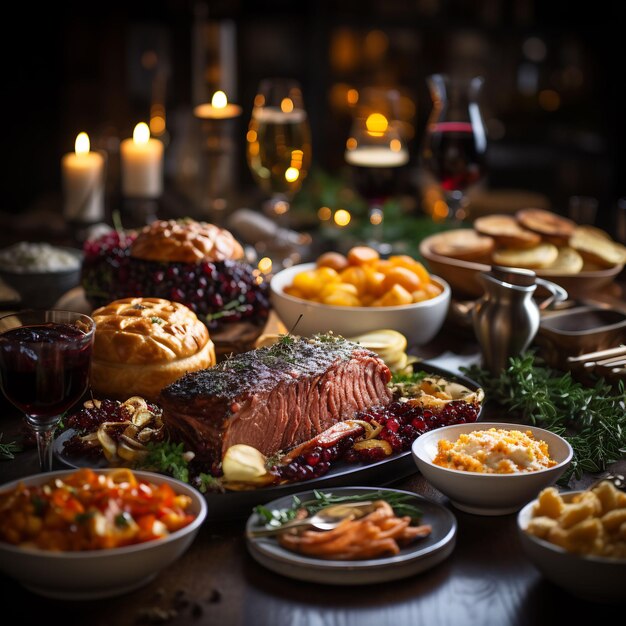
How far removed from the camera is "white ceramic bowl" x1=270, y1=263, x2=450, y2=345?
2.76 meters

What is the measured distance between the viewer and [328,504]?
1.80 meters

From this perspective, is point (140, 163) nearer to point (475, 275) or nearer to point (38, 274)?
point (38, 274)

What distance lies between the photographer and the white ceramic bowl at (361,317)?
2.76 m

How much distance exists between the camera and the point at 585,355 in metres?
2.69

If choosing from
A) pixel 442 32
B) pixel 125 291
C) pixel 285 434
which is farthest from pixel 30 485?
pixel 442 32

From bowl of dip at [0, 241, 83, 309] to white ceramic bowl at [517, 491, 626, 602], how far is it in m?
2.04

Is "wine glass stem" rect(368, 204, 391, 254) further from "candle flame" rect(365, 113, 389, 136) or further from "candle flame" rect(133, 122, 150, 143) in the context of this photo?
"candle flame" rect(133, 122, 150, 143)

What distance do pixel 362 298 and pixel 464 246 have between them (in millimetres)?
715

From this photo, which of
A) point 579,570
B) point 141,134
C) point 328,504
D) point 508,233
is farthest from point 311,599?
point 141,134

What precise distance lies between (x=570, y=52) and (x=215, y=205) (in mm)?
4722

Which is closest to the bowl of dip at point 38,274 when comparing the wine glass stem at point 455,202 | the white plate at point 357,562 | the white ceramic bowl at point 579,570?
the wine glass stem at point 455,202

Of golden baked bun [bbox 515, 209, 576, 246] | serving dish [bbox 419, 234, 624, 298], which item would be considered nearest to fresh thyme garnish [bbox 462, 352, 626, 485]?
serving dish [bbox 419, 234, 624, 298]

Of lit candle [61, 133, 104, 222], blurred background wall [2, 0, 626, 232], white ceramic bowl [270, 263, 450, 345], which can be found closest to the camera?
white ceramic bowl [270, 263, 450, 345]

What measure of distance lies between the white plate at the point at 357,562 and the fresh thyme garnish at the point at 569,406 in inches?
19.3
